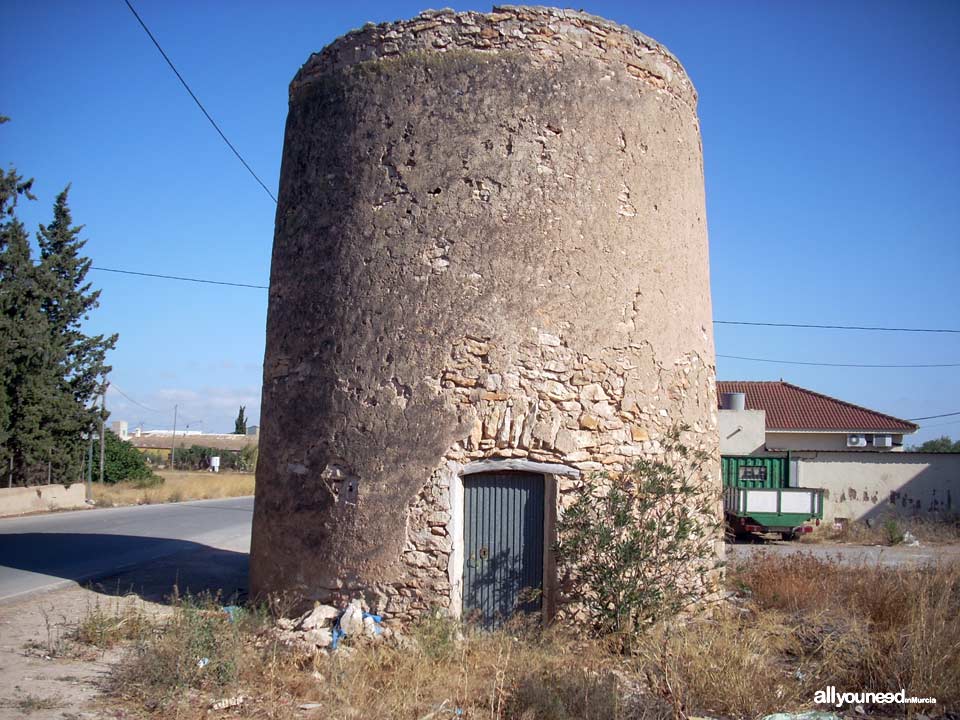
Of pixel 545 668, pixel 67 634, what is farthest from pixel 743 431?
pixel 67 634

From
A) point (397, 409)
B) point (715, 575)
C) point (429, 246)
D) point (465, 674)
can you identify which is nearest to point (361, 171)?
point (429, 246)

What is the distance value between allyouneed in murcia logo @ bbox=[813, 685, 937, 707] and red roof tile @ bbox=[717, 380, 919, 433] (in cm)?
2691

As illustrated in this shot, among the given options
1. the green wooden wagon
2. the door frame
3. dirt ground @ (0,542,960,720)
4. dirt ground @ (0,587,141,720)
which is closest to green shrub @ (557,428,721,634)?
the door frame

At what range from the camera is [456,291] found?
27.0ft

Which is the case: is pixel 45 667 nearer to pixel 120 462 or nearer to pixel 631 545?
pixel 631 545

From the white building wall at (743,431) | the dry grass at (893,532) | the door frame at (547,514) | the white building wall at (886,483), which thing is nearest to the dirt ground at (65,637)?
the door frame at (547,514)

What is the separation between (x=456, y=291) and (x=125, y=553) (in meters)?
9.11

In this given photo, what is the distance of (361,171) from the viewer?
28.6 ft

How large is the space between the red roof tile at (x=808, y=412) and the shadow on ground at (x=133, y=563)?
23.0 m

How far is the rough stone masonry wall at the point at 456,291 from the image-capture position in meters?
8.07

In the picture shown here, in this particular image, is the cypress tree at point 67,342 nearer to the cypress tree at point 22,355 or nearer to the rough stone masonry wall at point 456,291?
the cypress tree at point 22,355

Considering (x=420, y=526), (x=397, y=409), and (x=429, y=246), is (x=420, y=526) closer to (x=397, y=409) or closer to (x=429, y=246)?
(x=397, y=409)

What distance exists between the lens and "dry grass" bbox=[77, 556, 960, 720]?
19.4 ft

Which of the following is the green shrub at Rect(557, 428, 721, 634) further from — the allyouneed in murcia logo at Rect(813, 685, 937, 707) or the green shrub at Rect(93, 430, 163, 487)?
the green shrub at Rect(93, 430, 163, 487)
